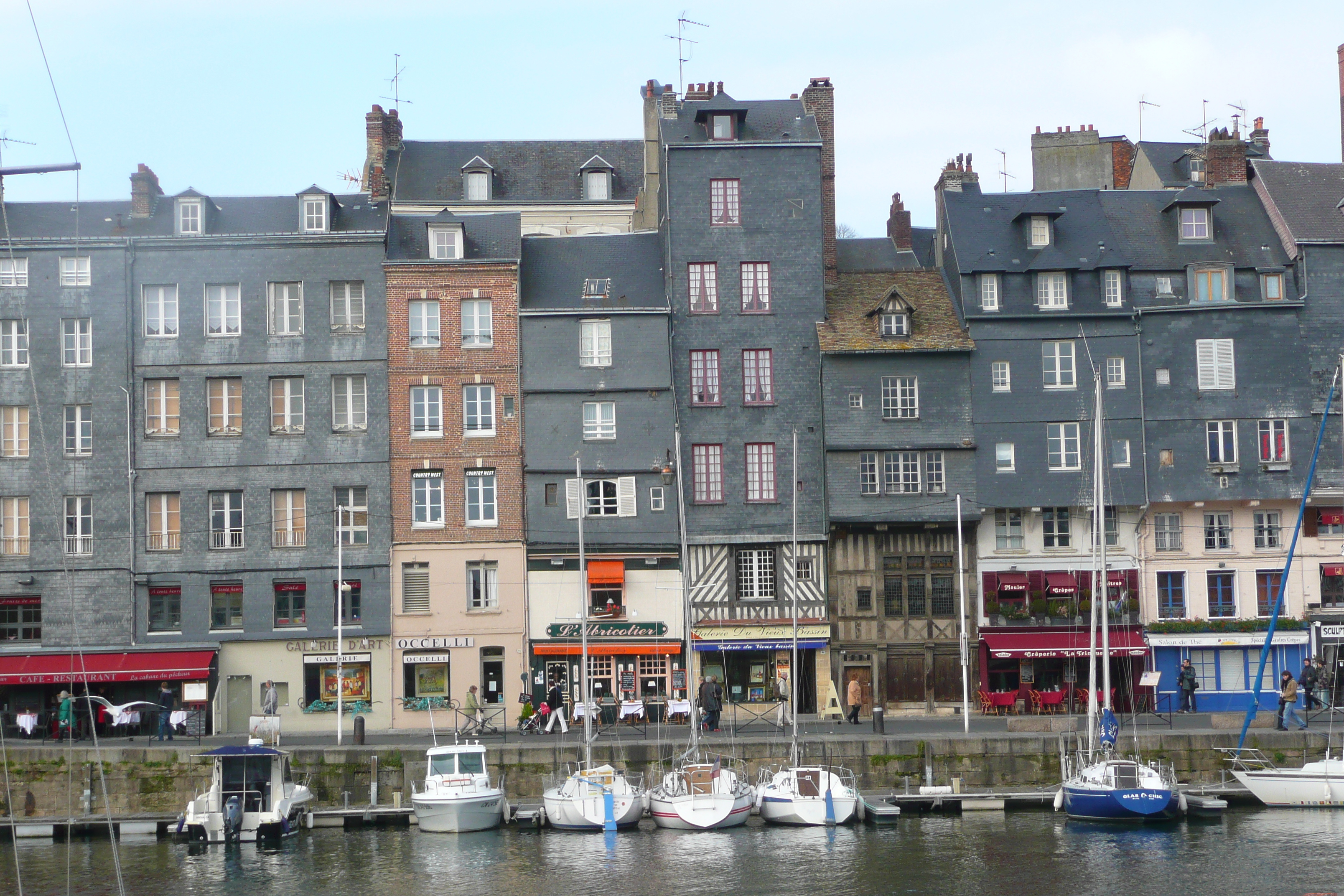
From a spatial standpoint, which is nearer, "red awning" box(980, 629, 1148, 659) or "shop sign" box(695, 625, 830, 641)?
"red awning" box(980, 629, 1148, 659)

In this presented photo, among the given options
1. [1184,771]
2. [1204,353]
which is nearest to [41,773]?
[1184,771]

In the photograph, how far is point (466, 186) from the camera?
60188 mm

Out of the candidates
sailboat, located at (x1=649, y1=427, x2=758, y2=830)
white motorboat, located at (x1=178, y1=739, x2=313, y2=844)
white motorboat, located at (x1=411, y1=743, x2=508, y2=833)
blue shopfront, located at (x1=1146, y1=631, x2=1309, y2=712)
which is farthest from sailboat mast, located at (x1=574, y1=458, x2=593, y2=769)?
blue shopfront, located at (x1=1146, y1=631, x2=1309, y2=712)

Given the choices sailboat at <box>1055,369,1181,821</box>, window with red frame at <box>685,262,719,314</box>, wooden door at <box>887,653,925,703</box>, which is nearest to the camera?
sailboat at <box>1055,369,1181,821</box>

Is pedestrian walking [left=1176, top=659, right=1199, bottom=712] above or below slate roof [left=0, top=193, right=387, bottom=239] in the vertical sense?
below

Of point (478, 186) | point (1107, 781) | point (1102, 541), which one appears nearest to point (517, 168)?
point (478, 186)

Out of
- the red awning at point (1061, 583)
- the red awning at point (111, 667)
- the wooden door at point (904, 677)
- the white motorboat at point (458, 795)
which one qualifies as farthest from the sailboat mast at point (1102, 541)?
the red awning at point (111, 667)

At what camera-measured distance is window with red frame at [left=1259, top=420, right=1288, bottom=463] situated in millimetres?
44969

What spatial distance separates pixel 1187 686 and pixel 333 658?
2310 cm

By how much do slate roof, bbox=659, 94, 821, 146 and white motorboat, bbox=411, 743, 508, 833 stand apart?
19.4m

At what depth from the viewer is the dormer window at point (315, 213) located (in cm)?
4559

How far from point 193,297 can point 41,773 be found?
14130 millimetres

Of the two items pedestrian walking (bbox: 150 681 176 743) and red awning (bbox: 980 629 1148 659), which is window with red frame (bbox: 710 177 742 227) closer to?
red awning (bbox: 980 629 1148 659)

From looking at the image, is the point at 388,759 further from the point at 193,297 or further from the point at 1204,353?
the point at 1204,353
